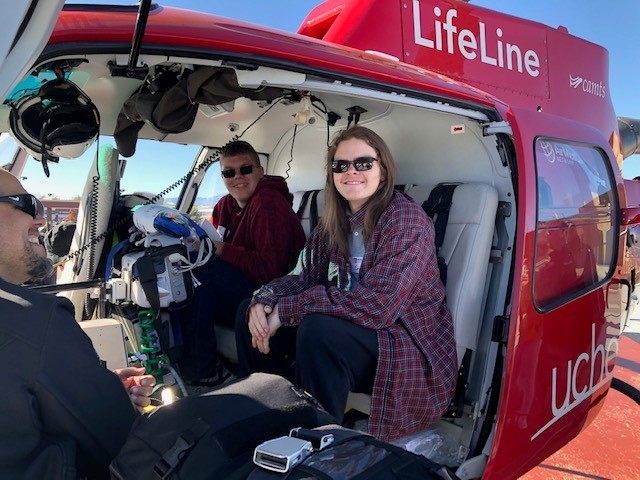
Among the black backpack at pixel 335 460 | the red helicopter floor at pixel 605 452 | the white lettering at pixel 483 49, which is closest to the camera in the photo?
the black backpack at pixel 335 460

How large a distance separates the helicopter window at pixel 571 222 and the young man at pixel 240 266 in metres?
1.28

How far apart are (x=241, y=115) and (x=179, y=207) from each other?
1.04 m

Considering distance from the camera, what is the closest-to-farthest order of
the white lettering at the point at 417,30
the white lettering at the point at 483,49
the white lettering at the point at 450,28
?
1. the white lettering at the point at 417,30
2. the white lettering at the point at 450,28
3. the white lettering at the point at 483,49

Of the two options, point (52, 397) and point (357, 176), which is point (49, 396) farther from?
point (357, 176)

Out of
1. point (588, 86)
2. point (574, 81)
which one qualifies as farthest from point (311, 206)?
point (588, 86)

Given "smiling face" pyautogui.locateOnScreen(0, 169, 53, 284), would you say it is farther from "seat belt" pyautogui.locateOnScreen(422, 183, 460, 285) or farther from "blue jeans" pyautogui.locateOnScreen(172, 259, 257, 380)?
"seat belt" pyautogui.locateOnScreen(422, 183, 460, 285)

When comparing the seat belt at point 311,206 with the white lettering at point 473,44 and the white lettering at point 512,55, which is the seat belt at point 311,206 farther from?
the white lettering at point 512,55

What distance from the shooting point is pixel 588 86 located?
3.49 meters

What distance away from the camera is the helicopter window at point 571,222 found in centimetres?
207

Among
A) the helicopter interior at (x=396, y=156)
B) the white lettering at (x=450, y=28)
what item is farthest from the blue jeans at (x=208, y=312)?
the white lettering at (x=450, y=28)

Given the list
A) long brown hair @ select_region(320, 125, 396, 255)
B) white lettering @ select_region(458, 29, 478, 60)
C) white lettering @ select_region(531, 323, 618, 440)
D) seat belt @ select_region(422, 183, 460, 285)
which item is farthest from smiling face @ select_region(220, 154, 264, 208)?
white lettering @ select_region(531, 323, 618, 440)

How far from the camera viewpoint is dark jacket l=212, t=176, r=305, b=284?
2619 mm

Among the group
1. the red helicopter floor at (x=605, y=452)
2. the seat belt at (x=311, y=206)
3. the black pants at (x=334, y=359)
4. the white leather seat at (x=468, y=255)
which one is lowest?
the red helicopter floor at (x=605, y=452)

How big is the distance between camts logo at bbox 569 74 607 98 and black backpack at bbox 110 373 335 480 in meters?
3.21
